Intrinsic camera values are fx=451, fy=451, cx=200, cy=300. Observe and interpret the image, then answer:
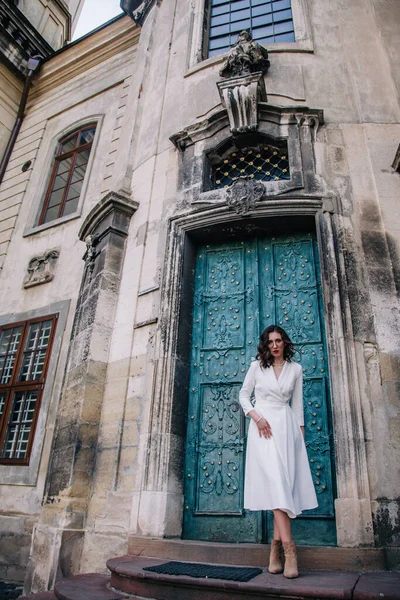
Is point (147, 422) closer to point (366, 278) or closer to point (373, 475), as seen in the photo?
point (373, 475)

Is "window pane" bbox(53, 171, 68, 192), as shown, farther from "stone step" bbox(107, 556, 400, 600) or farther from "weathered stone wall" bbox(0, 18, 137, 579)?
"stone step" bbox(107, 556, 400, 600)

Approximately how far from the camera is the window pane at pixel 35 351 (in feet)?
24.3

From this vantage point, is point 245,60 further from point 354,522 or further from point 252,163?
point 354,522

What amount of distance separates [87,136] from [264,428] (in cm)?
902

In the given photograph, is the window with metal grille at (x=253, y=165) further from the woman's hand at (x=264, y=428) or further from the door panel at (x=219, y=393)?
the woman's hand at (x=264, y=428)

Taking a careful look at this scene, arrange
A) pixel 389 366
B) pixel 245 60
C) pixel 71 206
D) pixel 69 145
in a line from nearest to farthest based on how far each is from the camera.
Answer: pixel 389 366
pixel 245 60
pixel 71 206
pixel 69 145

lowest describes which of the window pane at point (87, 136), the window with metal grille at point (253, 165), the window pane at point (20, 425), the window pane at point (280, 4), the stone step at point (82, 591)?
the stone step at point (82, 591)

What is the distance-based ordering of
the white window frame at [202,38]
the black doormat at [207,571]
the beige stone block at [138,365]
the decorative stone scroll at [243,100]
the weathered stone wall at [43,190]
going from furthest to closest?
the white window frame at [202,38]
the weathered stone wall at [43,190]
the decorative stone scroll at [243,100]
the beige stone block at [138,365]
the black doormat at [207,571]

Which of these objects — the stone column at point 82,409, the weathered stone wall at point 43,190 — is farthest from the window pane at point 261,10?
the stone column at point 82,409

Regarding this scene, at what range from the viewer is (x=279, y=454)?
3199mm

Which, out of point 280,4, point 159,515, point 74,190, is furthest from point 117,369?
point 280,4

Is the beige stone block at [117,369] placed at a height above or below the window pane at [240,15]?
below

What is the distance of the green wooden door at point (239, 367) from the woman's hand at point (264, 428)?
1.48m

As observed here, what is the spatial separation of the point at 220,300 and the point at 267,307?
0.62 metres
